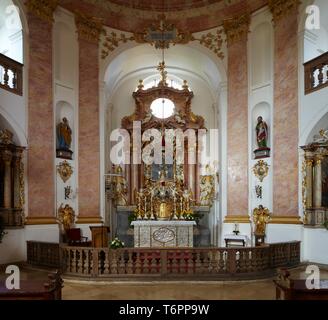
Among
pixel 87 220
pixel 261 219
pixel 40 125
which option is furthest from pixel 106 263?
pixel 261 219

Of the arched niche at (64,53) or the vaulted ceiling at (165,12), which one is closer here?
the arched niche at (64,53)

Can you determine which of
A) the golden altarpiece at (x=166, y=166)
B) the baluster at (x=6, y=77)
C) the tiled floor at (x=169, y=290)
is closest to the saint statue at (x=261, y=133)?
the golden altarpiece at (x=166, y=166)

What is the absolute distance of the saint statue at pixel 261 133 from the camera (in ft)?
44.0

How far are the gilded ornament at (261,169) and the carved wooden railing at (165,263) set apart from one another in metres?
4.37

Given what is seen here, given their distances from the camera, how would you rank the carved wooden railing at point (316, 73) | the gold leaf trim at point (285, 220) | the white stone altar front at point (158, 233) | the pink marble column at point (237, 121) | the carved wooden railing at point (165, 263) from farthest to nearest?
the pink marble column at point (237, 121), the white stone altar front at point (158, 233), the gold leaf trim at point (285, 220), the carved wooden railing at point (316, 73), the carved wooden railing at point (165, 263)

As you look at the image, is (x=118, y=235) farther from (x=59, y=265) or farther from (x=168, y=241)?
(x=59, y=265)

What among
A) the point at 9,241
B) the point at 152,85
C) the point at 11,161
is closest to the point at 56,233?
the point at 9,241

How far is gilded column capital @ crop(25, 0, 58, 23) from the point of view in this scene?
496 inches

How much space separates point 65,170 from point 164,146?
5.42 m

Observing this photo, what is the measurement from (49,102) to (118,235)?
6.82 meters

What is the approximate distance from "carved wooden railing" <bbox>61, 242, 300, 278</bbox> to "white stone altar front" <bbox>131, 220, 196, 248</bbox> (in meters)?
2.94

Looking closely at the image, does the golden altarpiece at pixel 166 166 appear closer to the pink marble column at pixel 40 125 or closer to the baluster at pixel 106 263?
the pink marble column at pixel 40 125

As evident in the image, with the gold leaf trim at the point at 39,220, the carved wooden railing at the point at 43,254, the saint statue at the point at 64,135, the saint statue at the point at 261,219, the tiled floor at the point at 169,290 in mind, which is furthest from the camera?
the saint statue at the point at 64,135

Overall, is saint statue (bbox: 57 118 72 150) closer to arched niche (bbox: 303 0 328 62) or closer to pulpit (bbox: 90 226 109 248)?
pulpit (bbox: 90 226 109 248)
